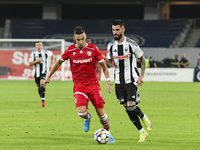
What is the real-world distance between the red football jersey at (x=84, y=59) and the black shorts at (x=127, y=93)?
539 millimetres

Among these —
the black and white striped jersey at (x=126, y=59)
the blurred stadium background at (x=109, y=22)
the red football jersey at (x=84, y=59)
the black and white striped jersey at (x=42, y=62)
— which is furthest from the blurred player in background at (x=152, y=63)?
the red football jersey at (x=84, y=59)

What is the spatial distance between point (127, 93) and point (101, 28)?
34.2 m

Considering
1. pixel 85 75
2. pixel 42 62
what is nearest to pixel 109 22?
pixel 42 62

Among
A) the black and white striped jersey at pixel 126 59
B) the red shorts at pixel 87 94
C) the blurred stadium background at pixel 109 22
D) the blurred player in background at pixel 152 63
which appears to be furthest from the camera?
the blurred stadium background at pixel 109 22

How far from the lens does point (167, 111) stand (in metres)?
12.3

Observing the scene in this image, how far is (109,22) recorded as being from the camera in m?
41.6

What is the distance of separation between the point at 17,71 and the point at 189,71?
11.8 metres

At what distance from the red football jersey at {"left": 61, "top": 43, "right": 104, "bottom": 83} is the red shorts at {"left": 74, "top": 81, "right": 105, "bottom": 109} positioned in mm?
111

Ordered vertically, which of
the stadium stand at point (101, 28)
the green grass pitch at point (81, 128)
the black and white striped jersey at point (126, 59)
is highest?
the stadium stand at point (101, 28)

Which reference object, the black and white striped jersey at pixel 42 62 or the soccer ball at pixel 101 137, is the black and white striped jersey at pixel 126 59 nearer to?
the soccer ball at pixel 101 137

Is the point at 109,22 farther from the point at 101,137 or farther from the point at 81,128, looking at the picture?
the point at 101,137

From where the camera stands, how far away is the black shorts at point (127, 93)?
745cm

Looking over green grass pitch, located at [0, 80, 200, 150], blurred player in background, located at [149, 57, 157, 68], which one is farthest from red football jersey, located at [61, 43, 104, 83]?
blurred player in background, located at [149, 57, 157, 68]

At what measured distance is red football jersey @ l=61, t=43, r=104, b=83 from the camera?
744 cm
